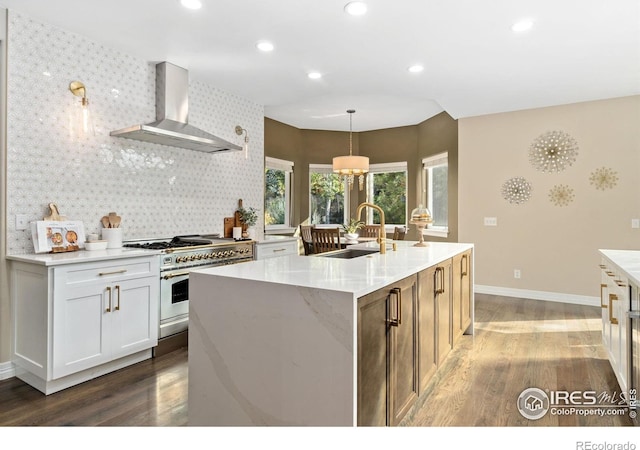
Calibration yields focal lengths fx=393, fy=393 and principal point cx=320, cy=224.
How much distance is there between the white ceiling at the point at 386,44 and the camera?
2.68 meters

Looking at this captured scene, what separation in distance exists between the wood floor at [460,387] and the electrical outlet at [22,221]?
40.4 inches

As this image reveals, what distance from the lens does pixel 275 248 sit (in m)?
4.33

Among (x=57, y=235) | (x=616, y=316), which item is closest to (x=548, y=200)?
(x=616, y=316)

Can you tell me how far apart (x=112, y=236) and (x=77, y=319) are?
2.67 feet

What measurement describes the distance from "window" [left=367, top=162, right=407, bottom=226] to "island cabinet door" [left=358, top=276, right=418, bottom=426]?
5.02 m

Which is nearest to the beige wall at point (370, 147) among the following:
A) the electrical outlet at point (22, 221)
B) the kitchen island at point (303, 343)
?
the electrical outlet at point (22, 221)

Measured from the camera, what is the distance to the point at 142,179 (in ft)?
11.8

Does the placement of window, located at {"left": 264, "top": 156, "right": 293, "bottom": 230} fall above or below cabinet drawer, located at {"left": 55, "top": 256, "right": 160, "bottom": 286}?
above

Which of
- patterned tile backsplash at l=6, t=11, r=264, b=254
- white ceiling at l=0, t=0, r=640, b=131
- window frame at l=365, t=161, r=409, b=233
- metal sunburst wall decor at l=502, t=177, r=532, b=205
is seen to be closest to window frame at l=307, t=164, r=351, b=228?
window frame at l=365, t=161, r=409, b=233

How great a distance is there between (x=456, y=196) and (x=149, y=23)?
4.56 meters

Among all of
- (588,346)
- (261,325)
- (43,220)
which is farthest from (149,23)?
(588,346)

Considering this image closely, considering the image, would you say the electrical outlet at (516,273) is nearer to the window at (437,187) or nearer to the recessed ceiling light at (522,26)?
the window at (437,187)

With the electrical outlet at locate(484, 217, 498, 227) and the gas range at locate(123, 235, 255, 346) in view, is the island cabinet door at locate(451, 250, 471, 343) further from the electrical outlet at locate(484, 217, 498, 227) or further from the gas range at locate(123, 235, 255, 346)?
the electrical outlet at locate(484, 217, 498, 227)

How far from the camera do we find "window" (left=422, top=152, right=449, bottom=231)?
6.23 meters
